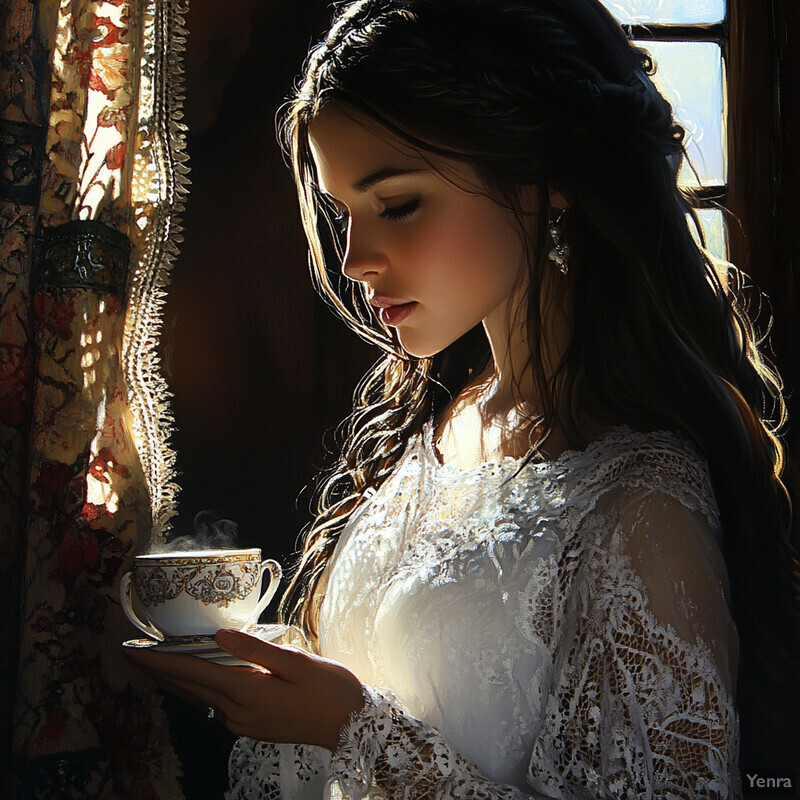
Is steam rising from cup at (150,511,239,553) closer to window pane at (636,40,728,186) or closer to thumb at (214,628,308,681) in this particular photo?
thumb at (214,628,308,681)

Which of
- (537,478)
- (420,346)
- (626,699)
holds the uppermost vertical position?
(420,346)

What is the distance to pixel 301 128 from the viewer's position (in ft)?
2.92

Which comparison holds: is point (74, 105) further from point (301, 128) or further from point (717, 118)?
point (717, 118)

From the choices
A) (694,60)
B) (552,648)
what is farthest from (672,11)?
(552,648)

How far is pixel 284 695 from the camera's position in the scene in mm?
707

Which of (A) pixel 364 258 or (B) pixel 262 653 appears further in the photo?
(A) pixel 364 258

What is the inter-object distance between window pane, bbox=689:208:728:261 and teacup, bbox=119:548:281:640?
678 millimetres

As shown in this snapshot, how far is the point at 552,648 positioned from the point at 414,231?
1.33 ft

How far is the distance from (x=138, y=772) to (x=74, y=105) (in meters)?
0.80

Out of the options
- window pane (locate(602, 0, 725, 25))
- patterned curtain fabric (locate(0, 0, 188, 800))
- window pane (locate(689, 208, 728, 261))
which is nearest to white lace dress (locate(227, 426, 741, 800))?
patterned curtain fabric (locate(0, 0, 188, 800))

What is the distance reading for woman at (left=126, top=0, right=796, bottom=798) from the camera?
683mm

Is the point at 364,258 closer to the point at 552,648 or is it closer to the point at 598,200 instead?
the point at 598,200

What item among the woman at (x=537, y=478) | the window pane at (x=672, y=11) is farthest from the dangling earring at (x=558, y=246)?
the window pane at (x=672, y=11)

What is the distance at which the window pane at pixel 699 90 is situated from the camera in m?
1.01
